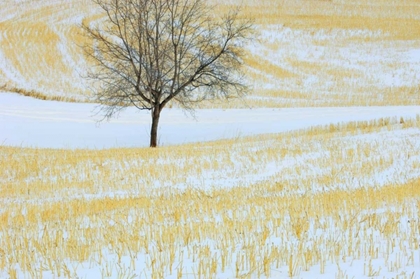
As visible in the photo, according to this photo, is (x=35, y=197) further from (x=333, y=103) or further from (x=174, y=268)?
(x=333, y=103)

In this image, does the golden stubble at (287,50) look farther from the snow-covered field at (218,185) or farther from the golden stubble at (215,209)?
the golden stubble at (215,209)

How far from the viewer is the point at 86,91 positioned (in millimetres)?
31312

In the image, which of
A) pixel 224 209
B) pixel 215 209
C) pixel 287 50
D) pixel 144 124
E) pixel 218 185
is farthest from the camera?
pixel 287 50

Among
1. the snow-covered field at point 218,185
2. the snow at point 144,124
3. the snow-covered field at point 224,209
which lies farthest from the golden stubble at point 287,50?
the snow-covered field at point 224,209

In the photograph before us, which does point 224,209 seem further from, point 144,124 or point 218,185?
point 144,124

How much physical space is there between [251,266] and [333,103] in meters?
26.9

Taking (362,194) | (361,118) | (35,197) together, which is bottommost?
(35,197)

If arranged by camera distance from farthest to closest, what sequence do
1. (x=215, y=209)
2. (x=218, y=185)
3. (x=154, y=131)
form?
(x=154, y=131)
(x=218, y=185)
(x=215, y=209)

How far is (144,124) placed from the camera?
25.5 meters

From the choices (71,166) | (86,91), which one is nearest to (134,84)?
(71,166)

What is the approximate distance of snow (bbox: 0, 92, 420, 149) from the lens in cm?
2289

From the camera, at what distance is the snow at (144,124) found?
22.9 m

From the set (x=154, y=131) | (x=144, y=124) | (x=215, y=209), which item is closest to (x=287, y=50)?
(x=144, y=124)

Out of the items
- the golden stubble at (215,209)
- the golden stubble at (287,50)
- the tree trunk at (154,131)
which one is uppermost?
the golden stubble at (287,50)
